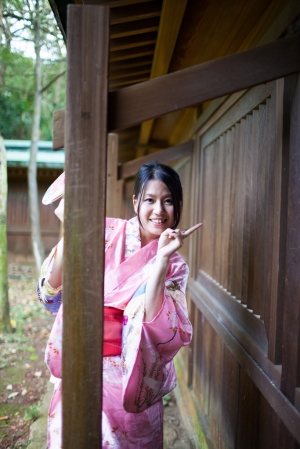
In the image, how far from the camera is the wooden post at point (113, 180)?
409cm

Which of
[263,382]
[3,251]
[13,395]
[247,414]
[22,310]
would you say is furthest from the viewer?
[22,310]

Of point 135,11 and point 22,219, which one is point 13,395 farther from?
point 22,219

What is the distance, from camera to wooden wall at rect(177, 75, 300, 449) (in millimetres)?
1404

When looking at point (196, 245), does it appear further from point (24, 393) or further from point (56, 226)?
point (56, 226)

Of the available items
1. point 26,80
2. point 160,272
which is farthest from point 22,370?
point 26,80

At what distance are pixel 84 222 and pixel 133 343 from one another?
58 centimetres

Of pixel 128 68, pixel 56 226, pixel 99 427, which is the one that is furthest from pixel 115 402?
pixel 56 226

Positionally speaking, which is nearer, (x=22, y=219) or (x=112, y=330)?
(x=112, y=330)

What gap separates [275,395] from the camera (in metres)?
1.45


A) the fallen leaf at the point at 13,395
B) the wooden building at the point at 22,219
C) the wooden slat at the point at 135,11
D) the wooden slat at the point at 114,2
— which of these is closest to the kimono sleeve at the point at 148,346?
the wooden slat at the point at 114,2

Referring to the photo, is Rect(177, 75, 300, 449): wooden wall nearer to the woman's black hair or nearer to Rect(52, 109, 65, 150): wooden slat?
the woman's black hair

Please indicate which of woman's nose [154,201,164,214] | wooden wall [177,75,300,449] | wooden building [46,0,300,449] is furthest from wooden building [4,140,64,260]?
woman's nose [154,201,164,214]

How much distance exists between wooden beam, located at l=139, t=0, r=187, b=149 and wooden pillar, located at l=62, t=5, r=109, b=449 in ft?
3.22

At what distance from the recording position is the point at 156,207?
1.71 m
